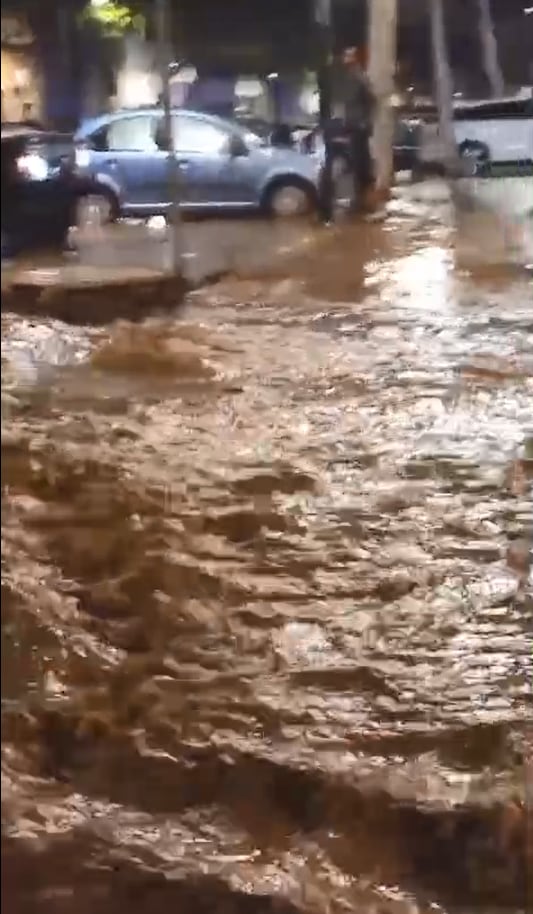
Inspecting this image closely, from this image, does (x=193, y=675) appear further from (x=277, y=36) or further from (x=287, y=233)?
(x=277, y=36)

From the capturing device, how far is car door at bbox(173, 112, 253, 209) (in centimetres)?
89

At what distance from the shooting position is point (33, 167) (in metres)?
0.81

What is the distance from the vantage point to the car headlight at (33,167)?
2.61ft

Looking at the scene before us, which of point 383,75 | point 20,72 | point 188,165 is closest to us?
point 20,72

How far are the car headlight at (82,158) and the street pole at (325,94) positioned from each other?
0.22 m

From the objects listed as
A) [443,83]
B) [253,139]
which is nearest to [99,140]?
[253,139]

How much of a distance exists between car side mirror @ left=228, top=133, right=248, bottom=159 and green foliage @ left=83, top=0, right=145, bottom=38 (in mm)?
105

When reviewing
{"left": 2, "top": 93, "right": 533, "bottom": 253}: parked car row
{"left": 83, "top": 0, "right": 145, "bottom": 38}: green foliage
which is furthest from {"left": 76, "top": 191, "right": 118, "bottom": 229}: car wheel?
{"left": 83, "top": 0, "right": 145, "bottom": 38}: green foliage

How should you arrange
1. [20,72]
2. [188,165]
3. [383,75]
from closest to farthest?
[20,72] → [188,165] → [383,75]

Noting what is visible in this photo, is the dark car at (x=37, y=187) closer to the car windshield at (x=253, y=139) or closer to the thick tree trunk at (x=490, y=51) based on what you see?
the car windshield at (x=253, y=139)

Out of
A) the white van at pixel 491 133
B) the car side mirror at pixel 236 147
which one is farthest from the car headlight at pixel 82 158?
the white van at pixel 491 133

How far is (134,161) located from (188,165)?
0.14ft

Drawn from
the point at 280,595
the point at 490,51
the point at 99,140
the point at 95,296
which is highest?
the point at 490,51

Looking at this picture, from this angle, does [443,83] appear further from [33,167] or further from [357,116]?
[33,167]
